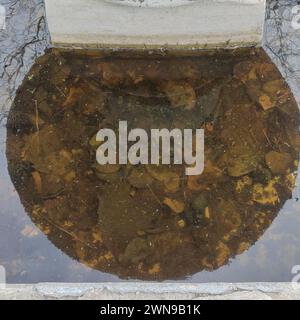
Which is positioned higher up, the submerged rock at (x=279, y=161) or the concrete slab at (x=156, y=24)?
the concrete slab at (x=156, y=24)

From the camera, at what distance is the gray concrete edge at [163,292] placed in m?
1.87

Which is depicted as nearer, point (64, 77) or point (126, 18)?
point (126, 18)

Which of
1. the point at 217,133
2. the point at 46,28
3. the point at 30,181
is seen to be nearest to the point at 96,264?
the point at 30,181

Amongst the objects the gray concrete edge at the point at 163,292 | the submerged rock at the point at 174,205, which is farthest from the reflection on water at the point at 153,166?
the gray concrete edge at the point at 163,292

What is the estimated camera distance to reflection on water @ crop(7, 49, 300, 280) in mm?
2109

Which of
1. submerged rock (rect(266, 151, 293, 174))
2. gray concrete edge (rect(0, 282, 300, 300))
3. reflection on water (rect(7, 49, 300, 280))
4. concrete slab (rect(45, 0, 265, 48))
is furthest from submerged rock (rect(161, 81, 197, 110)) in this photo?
gray concrete edge (rect(0, 282, 300, 300))

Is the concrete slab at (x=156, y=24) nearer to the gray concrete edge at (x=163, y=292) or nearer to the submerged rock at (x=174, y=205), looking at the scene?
the submerged rock at (x=174, y=205)

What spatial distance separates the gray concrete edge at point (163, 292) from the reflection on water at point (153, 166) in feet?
0.51

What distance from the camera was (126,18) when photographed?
223cm

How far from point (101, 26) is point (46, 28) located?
38cm

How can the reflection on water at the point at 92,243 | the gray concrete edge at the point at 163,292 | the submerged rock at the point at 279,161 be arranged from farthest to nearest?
the submerged rock at the point at 279,161 < the reflection on water at the point at 92,243 < the gray concrete edge at the point at 163,292

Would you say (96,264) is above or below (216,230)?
below

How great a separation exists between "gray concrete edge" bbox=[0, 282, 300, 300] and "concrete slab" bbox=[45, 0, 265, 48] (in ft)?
3.94

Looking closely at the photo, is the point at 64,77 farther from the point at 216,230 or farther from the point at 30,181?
the point at 216,230
